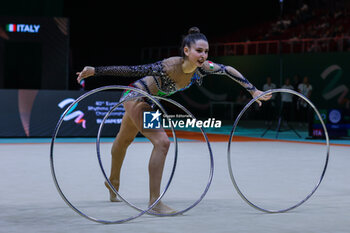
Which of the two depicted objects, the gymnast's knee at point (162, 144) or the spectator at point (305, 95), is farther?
the spectator at point (305, 95)

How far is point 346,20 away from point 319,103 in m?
4.14

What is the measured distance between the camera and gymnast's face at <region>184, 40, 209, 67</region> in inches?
246

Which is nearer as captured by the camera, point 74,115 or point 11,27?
point 74,115

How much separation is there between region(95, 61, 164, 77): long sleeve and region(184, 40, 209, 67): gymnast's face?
300mm

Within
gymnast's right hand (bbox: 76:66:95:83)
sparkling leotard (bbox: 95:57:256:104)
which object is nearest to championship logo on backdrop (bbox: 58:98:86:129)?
sparkling leotard (bbox: 95:57:256:104)

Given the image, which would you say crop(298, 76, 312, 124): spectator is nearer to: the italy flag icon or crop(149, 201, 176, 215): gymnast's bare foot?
the italy flag icon

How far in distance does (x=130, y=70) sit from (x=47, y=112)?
11.0 m

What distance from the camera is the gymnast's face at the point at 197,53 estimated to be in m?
6.25

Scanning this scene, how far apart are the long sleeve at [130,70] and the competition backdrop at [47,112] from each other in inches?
413

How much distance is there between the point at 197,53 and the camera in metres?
6.25

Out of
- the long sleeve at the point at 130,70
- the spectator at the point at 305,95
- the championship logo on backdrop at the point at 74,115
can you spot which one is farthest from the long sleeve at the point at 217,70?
the spectator at the point at 305,95

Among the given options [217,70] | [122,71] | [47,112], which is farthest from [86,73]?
[47,112]

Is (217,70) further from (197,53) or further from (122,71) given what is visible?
(122,71)

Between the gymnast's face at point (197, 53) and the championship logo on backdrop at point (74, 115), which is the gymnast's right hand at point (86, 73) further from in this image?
the championship logo on backdrop at point (74, 115)
